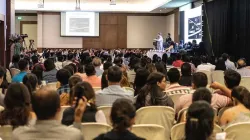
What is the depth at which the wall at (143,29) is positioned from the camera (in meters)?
27.3

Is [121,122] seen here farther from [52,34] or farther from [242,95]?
[52,34]

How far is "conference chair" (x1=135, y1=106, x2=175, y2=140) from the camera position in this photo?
4523mm

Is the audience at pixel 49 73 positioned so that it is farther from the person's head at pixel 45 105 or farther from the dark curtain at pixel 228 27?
the dark curtain at pixel 228 27

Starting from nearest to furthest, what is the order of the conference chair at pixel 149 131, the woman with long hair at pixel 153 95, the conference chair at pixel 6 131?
the conference chair at pixel 6 131
the conference chair at pixel 149 131
the woman with long hair at pixel 153 95

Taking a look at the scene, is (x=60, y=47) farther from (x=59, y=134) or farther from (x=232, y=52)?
(x=59, y=134)

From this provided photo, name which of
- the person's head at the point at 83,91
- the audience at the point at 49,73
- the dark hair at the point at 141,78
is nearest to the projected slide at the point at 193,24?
the audience at the point at 49,73

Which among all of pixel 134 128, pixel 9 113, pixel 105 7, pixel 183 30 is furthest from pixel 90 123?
pixel 105 7

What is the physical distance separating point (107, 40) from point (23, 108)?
23.8 metres

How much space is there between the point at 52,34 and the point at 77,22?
1.78m

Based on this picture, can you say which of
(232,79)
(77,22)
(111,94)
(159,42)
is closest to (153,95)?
(111,94)

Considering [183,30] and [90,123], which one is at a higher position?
[183,30]

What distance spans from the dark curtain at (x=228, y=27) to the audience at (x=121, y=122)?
12791 mm

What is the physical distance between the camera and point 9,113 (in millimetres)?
3338

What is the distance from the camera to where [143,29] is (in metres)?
27.4
